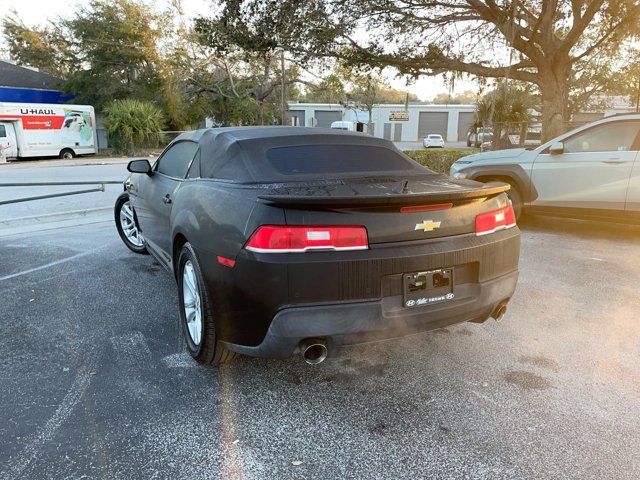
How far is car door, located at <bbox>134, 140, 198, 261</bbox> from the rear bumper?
5.35ft

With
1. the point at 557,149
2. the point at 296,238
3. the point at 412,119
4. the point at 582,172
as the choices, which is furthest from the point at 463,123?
the point at 296,238

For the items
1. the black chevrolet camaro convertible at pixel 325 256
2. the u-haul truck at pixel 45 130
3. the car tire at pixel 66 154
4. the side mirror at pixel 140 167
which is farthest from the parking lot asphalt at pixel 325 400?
the car tire at pixel 66 154

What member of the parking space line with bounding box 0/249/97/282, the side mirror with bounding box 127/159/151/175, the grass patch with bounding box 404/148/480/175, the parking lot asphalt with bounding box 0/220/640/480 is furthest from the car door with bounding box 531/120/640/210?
the grass patch with bounding box 404/148/480/175

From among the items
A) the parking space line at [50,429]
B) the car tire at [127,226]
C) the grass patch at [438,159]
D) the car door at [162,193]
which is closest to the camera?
the parking space line at [50,429]

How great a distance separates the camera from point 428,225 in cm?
267

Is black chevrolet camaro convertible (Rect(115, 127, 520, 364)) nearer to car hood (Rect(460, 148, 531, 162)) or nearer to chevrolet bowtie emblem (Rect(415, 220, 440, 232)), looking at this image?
chevrolet bowtie emblem (Rect(415, 220, 440, 232))

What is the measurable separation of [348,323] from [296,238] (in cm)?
52

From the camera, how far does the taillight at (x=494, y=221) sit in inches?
115

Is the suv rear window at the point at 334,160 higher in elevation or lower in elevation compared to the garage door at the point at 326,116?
lower

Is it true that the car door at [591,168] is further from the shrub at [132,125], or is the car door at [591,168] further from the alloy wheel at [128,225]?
the shrub at [132,125]

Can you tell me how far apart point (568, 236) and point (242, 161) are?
560cm

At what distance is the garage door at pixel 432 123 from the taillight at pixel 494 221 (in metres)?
61.8

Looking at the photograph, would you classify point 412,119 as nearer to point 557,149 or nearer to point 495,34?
point 495,34

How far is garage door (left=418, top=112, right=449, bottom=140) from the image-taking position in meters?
62.0
